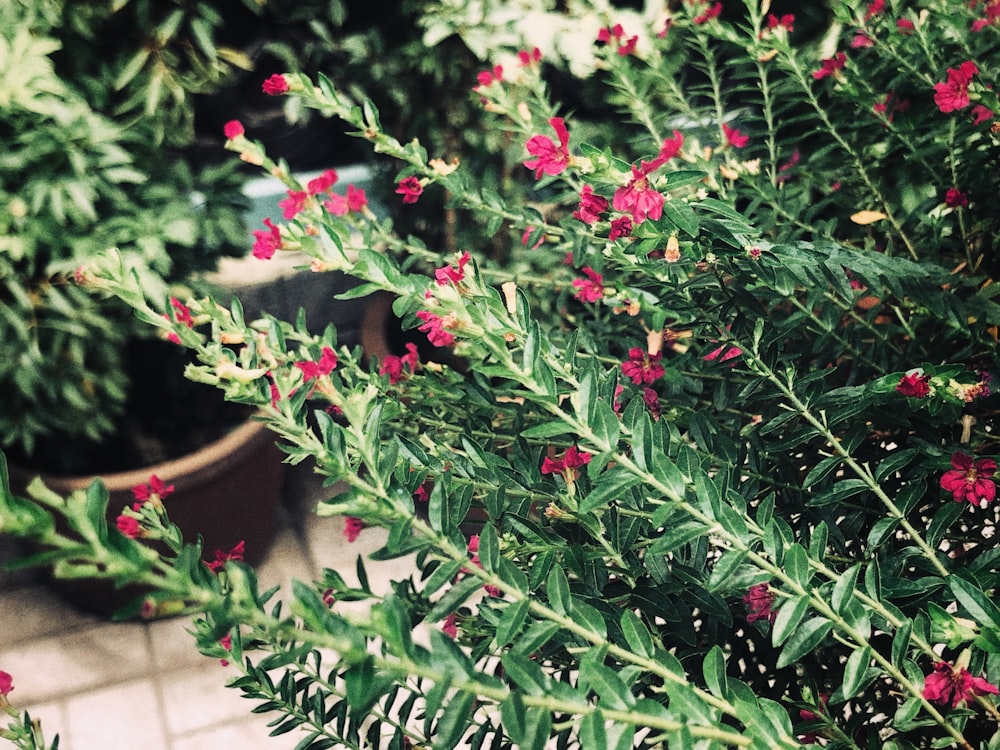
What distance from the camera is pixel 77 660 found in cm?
202

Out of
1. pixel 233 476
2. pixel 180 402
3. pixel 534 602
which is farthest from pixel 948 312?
pixel 180 402

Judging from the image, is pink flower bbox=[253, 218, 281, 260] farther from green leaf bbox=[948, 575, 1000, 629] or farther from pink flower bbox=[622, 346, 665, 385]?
green leaf bbox=[948, 575, 1000, 629]

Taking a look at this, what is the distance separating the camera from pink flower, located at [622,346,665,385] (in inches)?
38.0

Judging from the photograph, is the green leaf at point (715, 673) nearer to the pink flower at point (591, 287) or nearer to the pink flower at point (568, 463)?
the pink flower at point (568, 463)

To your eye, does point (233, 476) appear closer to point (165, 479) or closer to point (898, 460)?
point (165, 479)

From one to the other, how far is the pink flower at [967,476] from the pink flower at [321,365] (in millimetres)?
Result: 564

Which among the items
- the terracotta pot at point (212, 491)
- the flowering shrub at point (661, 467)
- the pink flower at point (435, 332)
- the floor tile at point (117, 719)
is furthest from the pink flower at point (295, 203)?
the floor tile at point (117, 719)

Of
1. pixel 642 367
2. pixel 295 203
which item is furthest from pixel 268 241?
pixel 642 367

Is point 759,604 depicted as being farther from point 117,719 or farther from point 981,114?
point 117,719

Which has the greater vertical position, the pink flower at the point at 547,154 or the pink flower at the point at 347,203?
the pink flower at the point at 547,154

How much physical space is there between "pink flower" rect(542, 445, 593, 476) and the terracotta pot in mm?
1084

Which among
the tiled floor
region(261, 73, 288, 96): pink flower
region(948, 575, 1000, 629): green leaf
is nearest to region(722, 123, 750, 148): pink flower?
region(261, 73, 288, 96): pink flower

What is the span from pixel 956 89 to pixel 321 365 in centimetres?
76

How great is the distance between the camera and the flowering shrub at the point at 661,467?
528 millimetres
